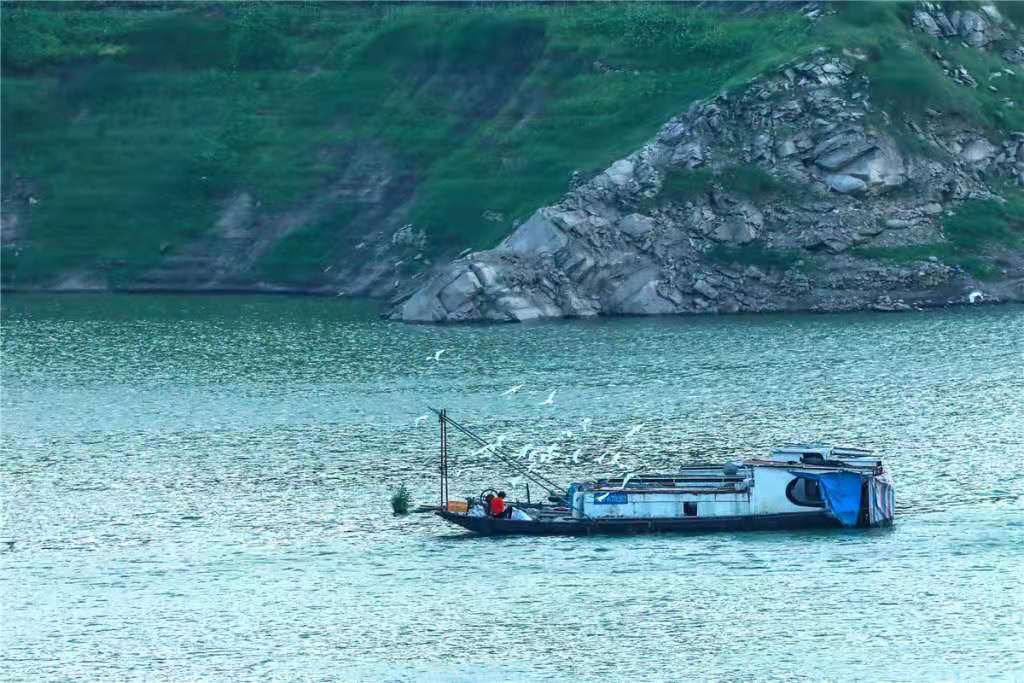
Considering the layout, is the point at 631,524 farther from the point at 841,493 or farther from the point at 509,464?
the point at 509,464

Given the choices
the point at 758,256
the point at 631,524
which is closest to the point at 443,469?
the point at 631,524

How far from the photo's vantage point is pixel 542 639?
78375mm

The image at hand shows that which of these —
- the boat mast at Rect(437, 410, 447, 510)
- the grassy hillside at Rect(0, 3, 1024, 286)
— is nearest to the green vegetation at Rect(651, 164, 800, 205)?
the grassy hillside at Rect(0, 3, 1024, 286)

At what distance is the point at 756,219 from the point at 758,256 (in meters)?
3.17

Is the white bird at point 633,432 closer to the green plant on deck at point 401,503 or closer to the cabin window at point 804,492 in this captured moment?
the green plant on deck at point 401,503

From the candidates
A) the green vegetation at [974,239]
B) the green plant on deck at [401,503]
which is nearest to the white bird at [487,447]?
the green plant on deck at [401,503]

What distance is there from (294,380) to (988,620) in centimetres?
6274

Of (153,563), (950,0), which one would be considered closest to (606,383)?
(153,563)

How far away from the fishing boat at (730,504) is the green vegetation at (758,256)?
62262mm

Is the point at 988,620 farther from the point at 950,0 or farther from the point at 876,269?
the point at 950,0

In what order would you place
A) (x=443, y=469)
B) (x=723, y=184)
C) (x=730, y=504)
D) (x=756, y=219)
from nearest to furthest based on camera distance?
1. (x=730, y=504)
2. (x=443, y=469)
3. (x=756, y=219)
4. (x=723, y=184)

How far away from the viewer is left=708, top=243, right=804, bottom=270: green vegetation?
156 metres

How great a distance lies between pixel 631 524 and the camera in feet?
306

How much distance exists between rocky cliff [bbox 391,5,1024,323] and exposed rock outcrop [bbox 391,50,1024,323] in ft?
0.34
